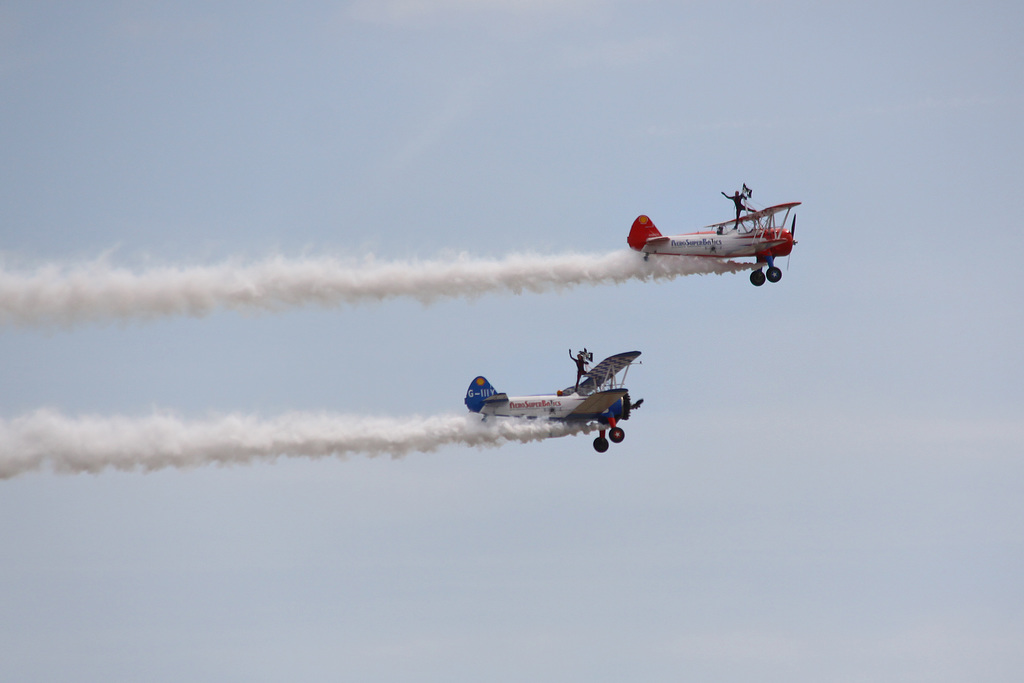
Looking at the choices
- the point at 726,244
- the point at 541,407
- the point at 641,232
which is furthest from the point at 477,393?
the point at 726,244

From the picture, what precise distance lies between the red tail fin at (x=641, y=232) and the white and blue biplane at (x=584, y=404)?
4906mm

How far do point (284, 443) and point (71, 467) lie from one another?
8314 millimetres

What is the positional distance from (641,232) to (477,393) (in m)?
9.03

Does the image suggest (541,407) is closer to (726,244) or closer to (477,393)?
(477,393)

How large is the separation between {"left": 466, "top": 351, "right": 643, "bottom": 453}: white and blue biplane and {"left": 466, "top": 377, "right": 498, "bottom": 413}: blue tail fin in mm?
81

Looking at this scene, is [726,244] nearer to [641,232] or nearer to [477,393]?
[641,232]

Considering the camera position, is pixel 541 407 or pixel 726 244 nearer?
pixel 541 407

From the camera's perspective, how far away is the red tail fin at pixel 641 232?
185 feet

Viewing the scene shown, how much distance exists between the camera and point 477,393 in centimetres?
5528

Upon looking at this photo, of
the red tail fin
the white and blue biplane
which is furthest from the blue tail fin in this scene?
the red tail fin

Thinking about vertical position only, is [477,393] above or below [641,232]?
below

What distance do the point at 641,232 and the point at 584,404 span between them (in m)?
7.31

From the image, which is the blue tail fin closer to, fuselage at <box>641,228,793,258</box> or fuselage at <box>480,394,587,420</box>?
fuselage at <box>480,394,587,420</box>

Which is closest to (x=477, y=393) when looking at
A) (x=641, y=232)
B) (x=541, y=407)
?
(x=541, y=407)
